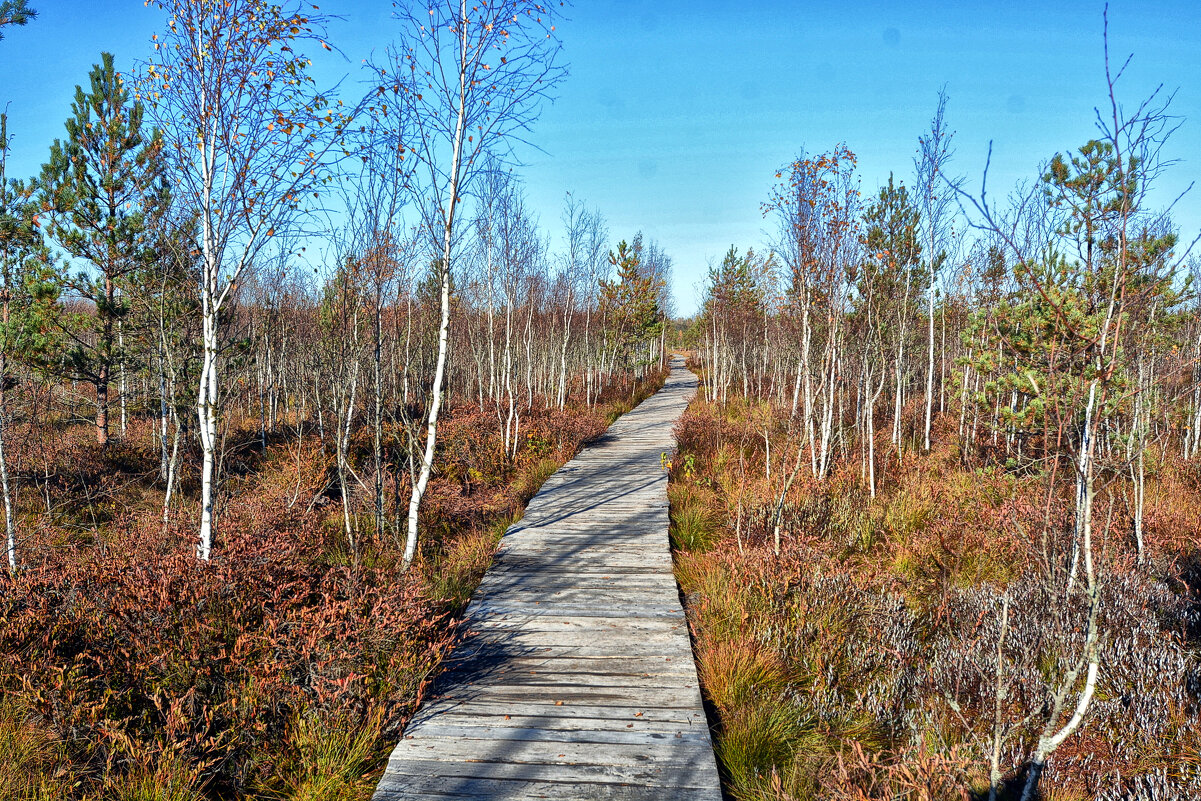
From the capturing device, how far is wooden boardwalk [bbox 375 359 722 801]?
312 cm

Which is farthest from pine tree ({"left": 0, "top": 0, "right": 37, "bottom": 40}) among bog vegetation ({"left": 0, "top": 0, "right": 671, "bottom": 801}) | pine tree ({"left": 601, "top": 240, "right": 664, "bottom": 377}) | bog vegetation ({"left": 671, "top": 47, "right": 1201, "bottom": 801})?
pine tree ({"left": 601, "top": 240, "right": 664, "bottom": 377})

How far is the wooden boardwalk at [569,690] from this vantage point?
3121 mm

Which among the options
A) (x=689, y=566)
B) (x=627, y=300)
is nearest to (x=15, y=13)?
(x=689, y=566)

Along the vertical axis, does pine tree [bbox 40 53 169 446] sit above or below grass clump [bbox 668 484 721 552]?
above

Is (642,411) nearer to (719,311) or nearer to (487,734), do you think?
(719,311)

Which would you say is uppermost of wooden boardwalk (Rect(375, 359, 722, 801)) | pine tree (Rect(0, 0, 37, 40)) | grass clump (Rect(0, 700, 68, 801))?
pine tree (Rect(0, 0, 37, 40))

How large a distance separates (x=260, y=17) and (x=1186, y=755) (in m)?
8.25

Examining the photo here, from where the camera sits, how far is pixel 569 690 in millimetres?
3990

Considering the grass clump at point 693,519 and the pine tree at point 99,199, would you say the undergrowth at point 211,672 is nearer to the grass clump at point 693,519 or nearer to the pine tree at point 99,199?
the grass clump at point 693,519

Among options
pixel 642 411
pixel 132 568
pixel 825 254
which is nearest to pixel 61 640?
pixel 132 568

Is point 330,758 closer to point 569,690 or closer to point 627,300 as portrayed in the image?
point 569,690

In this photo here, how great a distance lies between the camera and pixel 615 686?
4043 millimetres

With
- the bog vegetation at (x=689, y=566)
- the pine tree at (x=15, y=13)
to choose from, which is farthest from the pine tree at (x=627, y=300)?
the pine tree at (x=15, y=13)

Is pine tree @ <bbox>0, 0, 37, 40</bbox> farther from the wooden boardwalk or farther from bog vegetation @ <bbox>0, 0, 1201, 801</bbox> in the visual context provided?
the wooden boardwalk
